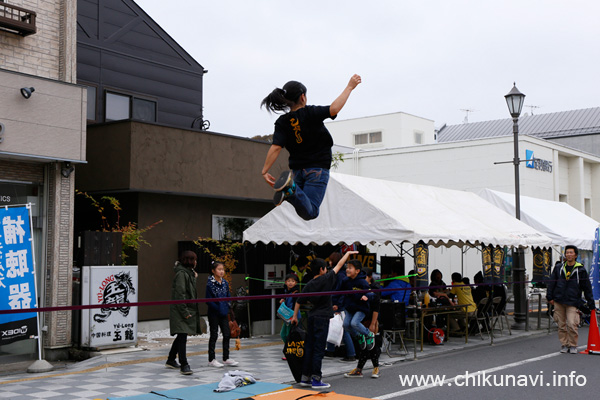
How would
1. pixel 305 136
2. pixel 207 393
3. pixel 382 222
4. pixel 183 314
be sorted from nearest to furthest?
pixel 305 136 → pixel 207 393 → pixel 183 314 → pixel 382 222

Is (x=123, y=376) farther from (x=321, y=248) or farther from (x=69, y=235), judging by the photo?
(x=321, y=248)

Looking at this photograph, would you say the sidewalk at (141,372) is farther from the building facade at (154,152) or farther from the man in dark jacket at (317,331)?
the building facade at (154,152)

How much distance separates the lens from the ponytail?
5664 millimetres

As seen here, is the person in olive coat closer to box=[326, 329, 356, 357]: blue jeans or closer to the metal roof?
box=[326, 329, 356, 357]: blue jeans

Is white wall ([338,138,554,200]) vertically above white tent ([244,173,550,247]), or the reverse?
white wall ([338,138,554,200])

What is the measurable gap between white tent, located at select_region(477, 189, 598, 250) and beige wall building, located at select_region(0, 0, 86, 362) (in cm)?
1268

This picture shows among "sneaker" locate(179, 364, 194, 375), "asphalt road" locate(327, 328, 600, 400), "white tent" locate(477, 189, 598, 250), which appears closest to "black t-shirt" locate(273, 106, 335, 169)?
"asphalt road" locate(327, 328, 600, 400)

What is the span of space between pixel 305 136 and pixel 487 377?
19.9 ft

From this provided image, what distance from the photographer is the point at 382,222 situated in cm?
1240

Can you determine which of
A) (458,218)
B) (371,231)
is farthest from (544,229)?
(371,231)

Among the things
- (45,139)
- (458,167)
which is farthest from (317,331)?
(458,167)

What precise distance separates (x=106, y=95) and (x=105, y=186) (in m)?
3.04

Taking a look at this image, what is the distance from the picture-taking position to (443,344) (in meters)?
14.1

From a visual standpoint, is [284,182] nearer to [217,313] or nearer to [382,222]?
[217,313]
